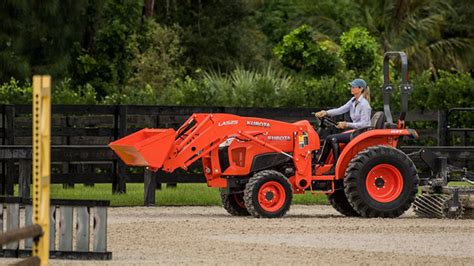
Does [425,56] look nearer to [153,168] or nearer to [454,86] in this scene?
[454,86]

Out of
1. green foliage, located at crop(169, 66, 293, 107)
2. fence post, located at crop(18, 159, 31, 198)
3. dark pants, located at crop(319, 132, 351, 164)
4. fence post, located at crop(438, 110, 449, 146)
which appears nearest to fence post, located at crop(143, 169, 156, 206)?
fence post, located at crop(18, 159, 31, 198)

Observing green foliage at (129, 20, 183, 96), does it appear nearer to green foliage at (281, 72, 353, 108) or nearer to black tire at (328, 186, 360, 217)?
green foliage at (281, 72, 353, 108)

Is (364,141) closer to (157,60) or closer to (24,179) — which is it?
(24,179)

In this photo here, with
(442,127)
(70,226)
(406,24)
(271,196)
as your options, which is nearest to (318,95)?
(442,127)

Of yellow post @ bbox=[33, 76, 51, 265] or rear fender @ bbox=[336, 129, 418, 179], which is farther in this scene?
rear fender @ bbox=[336, 129, 418, 179]

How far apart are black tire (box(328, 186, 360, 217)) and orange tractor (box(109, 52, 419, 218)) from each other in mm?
45

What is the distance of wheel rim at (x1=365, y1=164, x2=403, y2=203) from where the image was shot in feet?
68.9

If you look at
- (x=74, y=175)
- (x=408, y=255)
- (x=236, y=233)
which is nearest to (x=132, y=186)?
(x=74, y=175)

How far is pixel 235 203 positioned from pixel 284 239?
437 centimetres

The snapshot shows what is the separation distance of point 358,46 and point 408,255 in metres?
25.6

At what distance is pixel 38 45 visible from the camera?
1713 inches

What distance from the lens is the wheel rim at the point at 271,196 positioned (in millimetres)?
20547

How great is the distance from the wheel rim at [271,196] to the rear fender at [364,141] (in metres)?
0.94

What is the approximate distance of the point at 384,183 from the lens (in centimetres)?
2117
